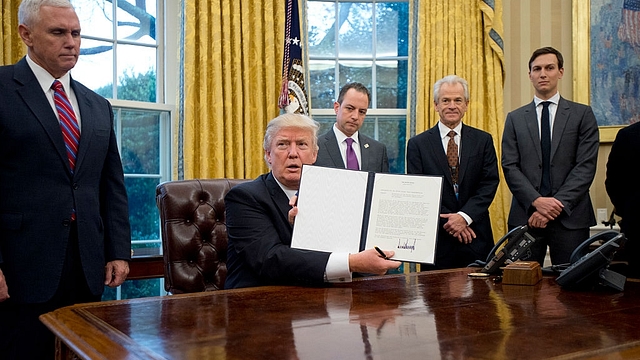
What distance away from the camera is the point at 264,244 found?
88.0 inches

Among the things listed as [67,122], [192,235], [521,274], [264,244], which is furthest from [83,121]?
[521,274]

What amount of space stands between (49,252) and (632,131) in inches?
102

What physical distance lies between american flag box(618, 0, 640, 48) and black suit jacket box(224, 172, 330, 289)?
3.72 meters

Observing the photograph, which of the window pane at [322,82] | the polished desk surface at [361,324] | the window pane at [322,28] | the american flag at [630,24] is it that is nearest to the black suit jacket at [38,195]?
the polished desk surface at [361,324]

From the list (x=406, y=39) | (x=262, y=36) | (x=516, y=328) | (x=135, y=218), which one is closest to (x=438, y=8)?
(x=406, y=39)

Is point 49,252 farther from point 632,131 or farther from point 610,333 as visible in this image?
point 632,131

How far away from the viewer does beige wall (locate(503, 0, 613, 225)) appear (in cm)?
518

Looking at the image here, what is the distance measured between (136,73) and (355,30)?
6.09ft

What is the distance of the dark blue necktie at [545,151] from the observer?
3.74 metres

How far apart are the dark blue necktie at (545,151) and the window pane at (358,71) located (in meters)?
1.88

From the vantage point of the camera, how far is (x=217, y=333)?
1.37m

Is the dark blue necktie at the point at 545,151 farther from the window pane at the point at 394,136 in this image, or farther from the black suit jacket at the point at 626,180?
the window pane at the point at 394,136

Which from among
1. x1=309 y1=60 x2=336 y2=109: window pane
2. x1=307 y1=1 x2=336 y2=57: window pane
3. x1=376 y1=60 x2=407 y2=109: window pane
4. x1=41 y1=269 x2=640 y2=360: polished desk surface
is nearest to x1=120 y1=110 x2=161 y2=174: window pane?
x1=309 y1=60 x2=336 y2=109: window pane

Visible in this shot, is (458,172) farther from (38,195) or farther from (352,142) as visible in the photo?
(38,195)
